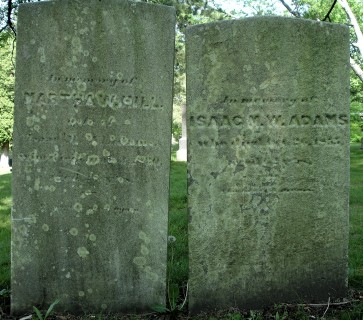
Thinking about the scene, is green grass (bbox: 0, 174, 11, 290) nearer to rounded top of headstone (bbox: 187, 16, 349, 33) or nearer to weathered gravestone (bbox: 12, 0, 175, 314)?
weathered gravestone (bbox: 12, 0, 175, 314)

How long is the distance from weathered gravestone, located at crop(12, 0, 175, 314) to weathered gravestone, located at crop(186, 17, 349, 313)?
11.8 inches

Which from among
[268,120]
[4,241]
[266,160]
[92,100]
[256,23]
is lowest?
[4,241]

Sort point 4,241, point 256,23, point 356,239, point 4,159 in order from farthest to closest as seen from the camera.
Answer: point 4,159 < point 4,241 < point 356,239 < point 256,23

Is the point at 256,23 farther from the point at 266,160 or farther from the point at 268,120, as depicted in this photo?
the point at 266,160

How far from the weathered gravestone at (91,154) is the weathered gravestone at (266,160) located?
30cm

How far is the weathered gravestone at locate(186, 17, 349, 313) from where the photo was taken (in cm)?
327

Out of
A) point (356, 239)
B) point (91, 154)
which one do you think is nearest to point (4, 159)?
point (356, 239)

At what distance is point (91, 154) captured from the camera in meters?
3.35

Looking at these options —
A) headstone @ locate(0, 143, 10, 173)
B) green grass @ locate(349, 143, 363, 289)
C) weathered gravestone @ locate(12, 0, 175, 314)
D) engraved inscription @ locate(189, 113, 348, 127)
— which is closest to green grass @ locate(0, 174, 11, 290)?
weathered gravestone @ locate(12, 0, 175, 314)

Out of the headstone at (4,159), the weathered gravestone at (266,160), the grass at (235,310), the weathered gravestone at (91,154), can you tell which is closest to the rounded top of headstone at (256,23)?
the weathered gravestone at (266,160)

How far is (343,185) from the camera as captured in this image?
343 cm

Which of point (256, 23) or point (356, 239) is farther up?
point (256, 23)

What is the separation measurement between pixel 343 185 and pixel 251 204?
782 millimetres

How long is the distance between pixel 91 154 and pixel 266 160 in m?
1.41
